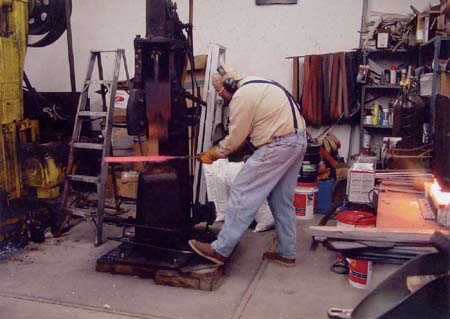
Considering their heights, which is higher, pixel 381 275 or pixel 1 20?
pixel 1 20

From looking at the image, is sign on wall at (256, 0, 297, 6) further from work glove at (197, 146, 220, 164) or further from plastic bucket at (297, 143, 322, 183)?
work glove at (197, 146, 220, 164)

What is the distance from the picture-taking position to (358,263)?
3162mm

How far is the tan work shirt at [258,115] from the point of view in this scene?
3152mm

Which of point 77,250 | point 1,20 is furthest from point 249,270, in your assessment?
point 1,20

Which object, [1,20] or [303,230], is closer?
[1,20]

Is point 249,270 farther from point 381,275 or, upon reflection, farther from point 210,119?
point 210,119

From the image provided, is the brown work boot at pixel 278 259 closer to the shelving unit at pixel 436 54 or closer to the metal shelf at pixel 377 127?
the shelving unit at pixel 436 54

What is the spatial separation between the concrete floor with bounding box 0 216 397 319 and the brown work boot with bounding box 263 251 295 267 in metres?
0.05

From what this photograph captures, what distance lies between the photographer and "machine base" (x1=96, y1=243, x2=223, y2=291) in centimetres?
323

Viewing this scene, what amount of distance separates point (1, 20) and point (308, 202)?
3.29 meters

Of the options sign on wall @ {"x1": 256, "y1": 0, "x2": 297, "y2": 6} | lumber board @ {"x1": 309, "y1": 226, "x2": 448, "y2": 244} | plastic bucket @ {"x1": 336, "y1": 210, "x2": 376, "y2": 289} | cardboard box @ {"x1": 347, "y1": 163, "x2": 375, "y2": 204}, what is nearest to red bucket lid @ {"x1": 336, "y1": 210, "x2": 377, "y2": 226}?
plastic bucket @ {"x1": 336, "y1": 210, "x2": 376, "y2": 289}

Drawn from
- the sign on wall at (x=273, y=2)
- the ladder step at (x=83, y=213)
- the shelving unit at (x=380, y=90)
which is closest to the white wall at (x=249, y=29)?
the sign on wall at (x=273, y=2)

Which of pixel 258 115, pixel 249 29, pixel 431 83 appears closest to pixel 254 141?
pixel 258 115

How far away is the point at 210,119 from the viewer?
4863 mm
